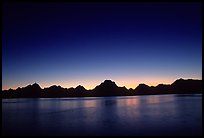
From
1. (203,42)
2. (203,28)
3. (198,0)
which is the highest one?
(198,0)

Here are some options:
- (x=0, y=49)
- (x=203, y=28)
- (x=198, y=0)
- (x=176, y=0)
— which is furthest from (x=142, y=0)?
(x=0, y=49)

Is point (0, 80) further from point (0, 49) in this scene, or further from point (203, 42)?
point (203, 42)

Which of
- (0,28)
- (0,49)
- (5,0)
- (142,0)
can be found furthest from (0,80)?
(142,0)

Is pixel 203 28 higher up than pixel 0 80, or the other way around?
pixel 203 28

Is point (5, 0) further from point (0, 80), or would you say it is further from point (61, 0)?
point (0, 80)

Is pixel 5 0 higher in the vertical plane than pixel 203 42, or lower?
higher

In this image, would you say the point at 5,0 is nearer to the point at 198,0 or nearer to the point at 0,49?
the point at 0,49

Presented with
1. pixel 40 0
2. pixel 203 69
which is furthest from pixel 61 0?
pixel 203 69
